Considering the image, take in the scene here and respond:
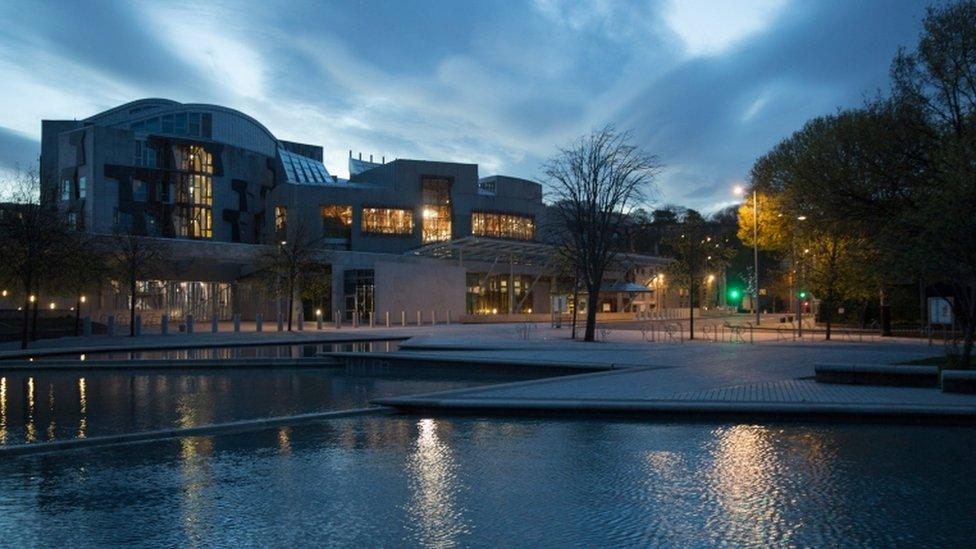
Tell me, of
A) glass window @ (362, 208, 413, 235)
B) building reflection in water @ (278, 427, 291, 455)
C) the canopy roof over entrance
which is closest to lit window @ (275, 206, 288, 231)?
glass window @ (362, 208, 413, 235)

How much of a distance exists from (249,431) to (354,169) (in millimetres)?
97941

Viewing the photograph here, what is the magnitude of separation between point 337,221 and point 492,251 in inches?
796

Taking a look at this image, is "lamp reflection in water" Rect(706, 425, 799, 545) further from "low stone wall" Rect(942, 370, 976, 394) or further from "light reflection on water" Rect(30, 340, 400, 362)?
"light reflection on water" Rect(30, 340, 400, 362)

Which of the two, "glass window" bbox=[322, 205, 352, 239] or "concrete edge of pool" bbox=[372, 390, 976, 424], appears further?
"glass window" bbox=[322, 205, 352, 239]

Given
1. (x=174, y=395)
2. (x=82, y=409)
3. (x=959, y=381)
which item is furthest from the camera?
(x=174, y=395)

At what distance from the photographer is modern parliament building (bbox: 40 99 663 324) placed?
51.3m

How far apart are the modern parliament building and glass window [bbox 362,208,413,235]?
107 mm

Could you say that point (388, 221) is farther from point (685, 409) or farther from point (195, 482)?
point (195, 482)

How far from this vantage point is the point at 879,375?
15.0 meters

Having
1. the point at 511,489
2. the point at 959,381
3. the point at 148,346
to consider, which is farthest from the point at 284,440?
the point at 148,346

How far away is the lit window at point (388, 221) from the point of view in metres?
69.2

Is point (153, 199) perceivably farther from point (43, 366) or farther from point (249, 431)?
point (249, 431)

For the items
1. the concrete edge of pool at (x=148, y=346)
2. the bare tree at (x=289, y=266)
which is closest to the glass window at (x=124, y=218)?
the bare tree at (x=289, y=266)

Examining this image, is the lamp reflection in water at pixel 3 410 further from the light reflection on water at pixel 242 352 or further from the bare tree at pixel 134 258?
the bare tree at pixel 134 258
